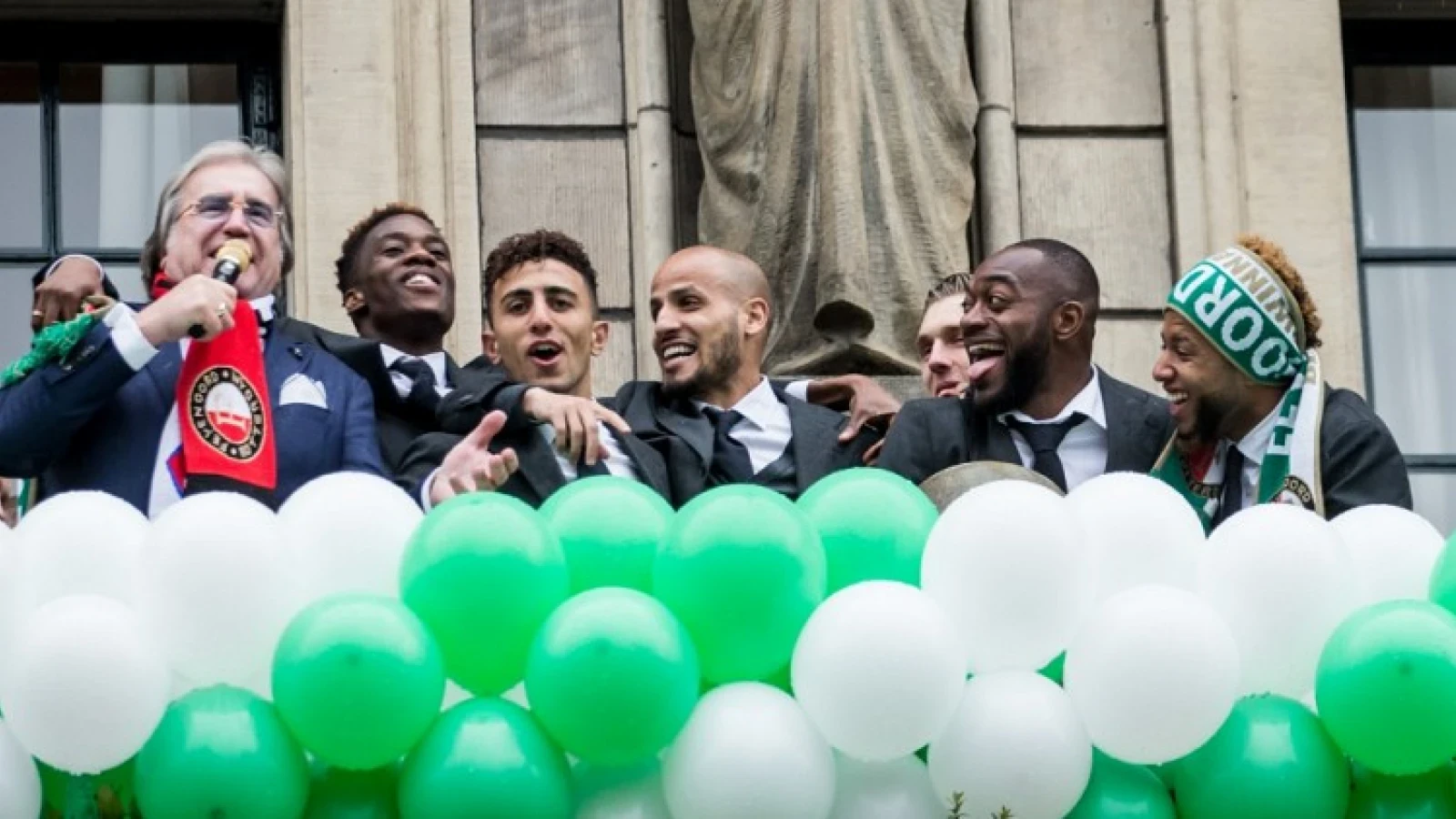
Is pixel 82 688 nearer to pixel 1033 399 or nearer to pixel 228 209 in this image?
pixel 228 209

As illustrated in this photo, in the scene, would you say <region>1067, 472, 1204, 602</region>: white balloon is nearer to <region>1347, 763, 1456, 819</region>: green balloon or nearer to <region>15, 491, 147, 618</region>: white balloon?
<region>1347, 763, 1456, 819</region>: green balloon

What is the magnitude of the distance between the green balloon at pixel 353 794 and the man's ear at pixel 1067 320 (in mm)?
3390

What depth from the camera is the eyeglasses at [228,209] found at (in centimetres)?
1104

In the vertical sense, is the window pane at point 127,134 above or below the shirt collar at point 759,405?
above

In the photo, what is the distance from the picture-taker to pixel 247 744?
8992mm

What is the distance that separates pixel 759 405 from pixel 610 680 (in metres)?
3.15

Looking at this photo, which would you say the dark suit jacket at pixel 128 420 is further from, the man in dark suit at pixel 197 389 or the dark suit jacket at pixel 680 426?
the dark suit jacket at pixel 680 426

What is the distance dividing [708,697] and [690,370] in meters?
2.94

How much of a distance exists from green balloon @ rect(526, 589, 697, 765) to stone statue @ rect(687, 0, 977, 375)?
413cm

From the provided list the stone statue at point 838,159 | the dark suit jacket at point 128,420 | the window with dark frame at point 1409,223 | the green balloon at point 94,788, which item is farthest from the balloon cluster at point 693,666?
the window with dark frame at point 1409,223

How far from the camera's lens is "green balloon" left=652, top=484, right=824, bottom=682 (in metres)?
9.23

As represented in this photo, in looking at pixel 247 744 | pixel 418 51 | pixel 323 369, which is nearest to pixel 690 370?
pixel 323 369

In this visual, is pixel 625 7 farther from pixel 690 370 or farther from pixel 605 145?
pixel 690 370

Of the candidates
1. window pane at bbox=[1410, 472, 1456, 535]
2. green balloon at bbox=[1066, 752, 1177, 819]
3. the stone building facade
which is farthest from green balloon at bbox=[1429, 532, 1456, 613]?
window pane at bbox=[1410, 472, 1456, 535]
